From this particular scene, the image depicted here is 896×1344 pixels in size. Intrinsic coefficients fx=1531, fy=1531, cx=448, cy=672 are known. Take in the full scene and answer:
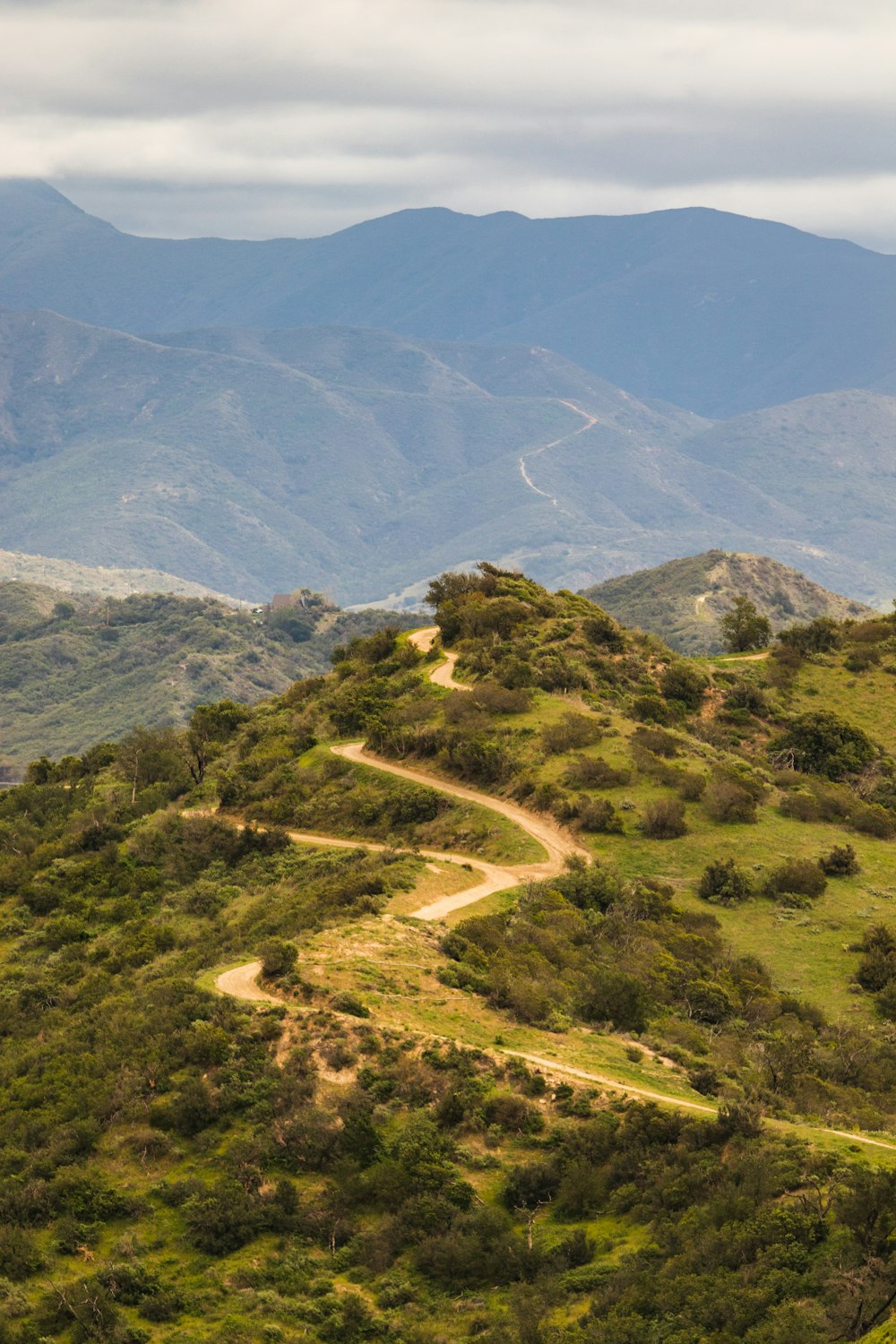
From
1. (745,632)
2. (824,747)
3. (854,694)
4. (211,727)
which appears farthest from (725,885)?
(745,632)

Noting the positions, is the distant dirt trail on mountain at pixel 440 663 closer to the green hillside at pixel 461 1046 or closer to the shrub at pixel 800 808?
the green hillside at pixel 461 1046

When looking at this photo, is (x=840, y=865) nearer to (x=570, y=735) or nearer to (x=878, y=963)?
(x=878, y=963)

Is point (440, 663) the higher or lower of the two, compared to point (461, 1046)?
lower

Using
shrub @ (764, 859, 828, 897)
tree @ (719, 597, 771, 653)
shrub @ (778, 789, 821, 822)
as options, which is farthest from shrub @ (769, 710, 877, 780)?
tree @ (719, 597, 771, 653)

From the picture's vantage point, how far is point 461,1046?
3484cm

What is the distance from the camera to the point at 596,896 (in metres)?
50.5

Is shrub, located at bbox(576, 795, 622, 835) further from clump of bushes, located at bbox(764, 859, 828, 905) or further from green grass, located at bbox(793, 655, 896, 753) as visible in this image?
green grass, located at bbox(793, 655, 896, 753)

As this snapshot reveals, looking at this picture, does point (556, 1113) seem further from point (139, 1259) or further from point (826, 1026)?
point (826, 1026)

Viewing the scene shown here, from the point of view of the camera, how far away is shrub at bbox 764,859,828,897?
54.2m

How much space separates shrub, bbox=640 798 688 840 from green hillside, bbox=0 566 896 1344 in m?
0.13

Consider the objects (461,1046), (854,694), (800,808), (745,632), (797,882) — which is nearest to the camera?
(461,1046)

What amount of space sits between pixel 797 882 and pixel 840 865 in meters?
3.39

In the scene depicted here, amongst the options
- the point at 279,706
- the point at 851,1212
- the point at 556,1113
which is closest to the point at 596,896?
the point at 556,1113

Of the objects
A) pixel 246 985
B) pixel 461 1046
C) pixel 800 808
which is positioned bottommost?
pixel 800 808
